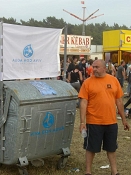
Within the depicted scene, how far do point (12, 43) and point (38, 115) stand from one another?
1.12 meters

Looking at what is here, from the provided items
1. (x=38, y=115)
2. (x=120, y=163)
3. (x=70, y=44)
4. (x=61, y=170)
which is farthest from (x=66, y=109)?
(x=70, y=44)

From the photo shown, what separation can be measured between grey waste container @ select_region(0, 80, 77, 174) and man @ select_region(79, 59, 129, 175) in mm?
449

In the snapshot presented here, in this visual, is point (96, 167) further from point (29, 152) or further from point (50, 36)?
point (50, 36)

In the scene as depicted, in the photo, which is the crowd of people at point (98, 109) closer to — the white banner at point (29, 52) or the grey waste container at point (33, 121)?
the grey waste container at point (33, 121)

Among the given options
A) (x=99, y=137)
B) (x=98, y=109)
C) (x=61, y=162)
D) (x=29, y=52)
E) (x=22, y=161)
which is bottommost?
(x=61, y=162)

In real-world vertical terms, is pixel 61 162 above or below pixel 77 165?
above

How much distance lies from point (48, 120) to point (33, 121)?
0.93 ft

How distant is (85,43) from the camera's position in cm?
3362

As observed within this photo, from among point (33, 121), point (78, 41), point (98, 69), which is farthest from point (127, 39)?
point (33, 121)

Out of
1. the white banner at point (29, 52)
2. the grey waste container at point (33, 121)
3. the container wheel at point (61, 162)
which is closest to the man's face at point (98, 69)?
the grey waste container at point (33, 121)

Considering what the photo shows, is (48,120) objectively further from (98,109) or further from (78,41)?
(78,41)

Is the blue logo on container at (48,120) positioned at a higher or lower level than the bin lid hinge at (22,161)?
higher

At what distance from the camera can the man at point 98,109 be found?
4.91 meters

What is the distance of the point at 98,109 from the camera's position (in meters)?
4.91
